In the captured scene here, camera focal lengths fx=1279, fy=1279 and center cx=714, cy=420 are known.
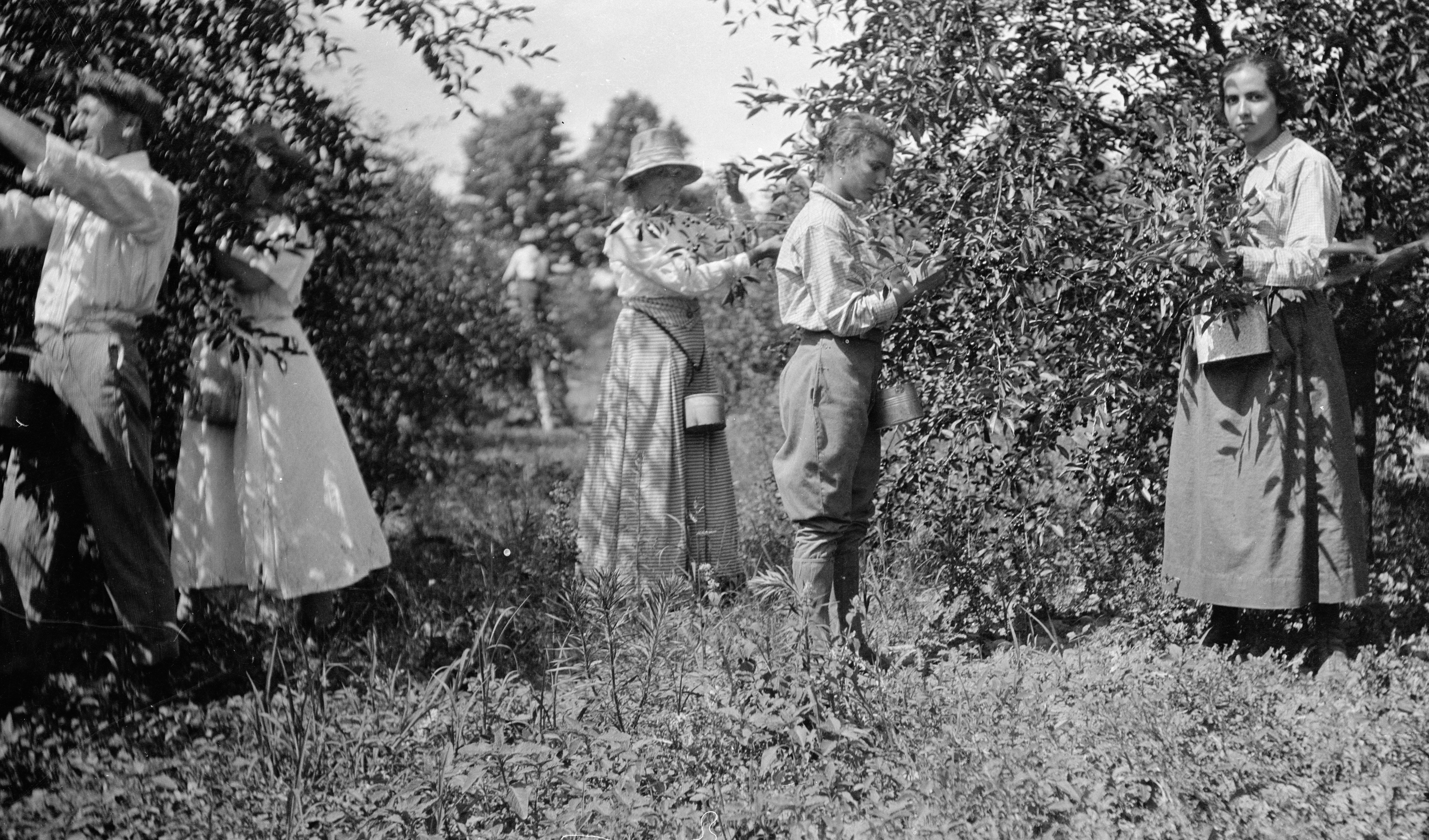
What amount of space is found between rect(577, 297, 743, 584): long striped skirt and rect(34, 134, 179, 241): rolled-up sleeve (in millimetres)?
1828

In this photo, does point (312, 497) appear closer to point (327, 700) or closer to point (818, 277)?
point (327, 700)

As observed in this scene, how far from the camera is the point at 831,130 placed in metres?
3.95

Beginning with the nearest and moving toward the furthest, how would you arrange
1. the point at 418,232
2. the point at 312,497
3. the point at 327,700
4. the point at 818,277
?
the point at 327,700 → the point at 818,277 → the point at 312,497 → the point at 418,232

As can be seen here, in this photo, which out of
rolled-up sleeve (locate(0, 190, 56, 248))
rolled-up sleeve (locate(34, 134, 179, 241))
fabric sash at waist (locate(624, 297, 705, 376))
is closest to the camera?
rolled-up sleeve (locate(34, 134, 179, 241))

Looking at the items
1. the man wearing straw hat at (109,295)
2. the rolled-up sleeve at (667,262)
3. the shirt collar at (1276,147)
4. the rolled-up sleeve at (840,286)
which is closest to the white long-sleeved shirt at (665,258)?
the rolled-up sleeve at (667,262)

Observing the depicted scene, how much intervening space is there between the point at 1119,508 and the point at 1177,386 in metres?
0.59

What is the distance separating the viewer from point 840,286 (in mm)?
3854

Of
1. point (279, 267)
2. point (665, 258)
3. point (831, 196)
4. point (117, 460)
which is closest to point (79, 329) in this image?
point (117, 460)

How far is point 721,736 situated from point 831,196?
169cm

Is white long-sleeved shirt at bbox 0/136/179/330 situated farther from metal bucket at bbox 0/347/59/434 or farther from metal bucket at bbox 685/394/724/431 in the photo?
metal bucket at bbox 685/394/724/431

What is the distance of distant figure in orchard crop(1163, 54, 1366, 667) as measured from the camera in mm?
3729

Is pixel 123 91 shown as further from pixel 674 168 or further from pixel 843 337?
pixel 843 337

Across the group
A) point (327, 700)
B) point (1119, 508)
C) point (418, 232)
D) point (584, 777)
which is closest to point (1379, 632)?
point (1119, 508)

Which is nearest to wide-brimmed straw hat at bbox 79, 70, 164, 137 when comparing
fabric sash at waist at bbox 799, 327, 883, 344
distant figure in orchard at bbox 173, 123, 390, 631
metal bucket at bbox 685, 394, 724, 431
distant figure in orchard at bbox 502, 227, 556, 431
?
distant figure in orchard at bbox 173, 123, 390, 631
